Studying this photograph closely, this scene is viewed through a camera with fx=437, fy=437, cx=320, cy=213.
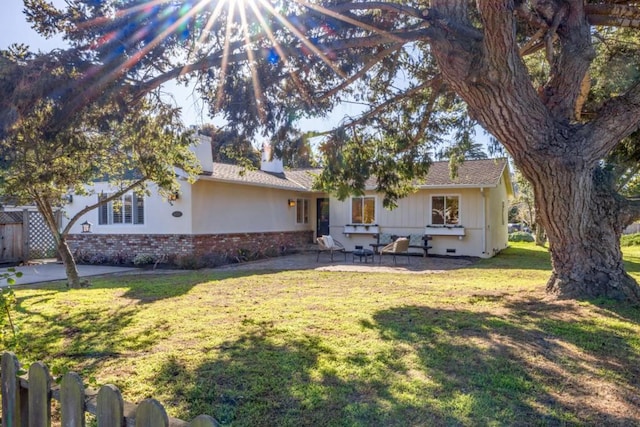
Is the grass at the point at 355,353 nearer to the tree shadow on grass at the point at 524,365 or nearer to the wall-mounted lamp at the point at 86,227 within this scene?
the tree shadow on grass at the point at 524,365

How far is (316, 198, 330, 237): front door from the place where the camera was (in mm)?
20391

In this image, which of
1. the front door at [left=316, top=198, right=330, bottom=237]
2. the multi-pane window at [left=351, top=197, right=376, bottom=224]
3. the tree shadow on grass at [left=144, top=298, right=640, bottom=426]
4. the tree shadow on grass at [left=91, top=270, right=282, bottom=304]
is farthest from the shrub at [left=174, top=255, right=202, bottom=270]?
the tree shadow on grass at [left=144, top=298, right=640, bottom=426]

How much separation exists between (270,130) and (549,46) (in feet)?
15.0

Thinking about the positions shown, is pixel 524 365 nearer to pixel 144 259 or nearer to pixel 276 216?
pixel 144 259

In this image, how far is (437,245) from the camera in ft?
56.5

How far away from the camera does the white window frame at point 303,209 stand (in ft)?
64.5

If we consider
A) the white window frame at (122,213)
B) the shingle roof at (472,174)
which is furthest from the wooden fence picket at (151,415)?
the shingle roof at (472,174)

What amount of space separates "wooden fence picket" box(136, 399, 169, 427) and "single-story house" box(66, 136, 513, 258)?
40.4ft

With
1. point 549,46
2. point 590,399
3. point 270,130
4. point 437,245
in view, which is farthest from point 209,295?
point 437,245

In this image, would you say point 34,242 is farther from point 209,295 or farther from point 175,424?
point 175,424

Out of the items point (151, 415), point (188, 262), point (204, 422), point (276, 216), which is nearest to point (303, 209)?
point (276, 216)

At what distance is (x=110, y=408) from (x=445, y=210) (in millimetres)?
16374

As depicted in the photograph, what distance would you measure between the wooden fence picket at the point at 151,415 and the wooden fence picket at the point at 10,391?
946 millimetres

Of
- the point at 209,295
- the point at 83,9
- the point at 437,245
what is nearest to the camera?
the point at 83,9
